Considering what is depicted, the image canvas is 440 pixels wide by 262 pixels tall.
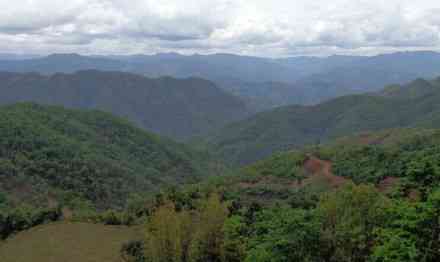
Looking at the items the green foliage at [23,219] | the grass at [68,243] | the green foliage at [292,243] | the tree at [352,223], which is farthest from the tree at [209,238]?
the green foliage at [23,219]

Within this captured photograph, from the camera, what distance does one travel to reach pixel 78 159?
11275 centimetres

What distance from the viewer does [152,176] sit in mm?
142750

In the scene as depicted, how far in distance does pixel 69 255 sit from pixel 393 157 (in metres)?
54.6

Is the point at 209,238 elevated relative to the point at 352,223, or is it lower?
lower

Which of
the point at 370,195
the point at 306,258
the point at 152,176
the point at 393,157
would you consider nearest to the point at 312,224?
the point at 306,258

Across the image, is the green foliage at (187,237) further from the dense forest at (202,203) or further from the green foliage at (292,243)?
the green foliage at (292,243)

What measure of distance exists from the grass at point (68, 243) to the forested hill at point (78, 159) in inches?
1159

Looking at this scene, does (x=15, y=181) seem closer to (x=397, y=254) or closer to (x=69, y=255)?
(x=69, y=255)

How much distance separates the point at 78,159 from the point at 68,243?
58.5m

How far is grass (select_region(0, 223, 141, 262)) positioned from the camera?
52.7 metres

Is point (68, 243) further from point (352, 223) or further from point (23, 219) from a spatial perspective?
point (352, 223)

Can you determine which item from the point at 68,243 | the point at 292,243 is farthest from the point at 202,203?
the point at 68,243

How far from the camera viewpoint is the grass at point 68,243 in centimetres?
5266

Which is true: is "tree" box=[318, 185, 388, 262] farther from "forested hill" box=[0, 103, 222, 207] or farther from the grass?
"forested hill" box=[0, 103, 222, 207]
